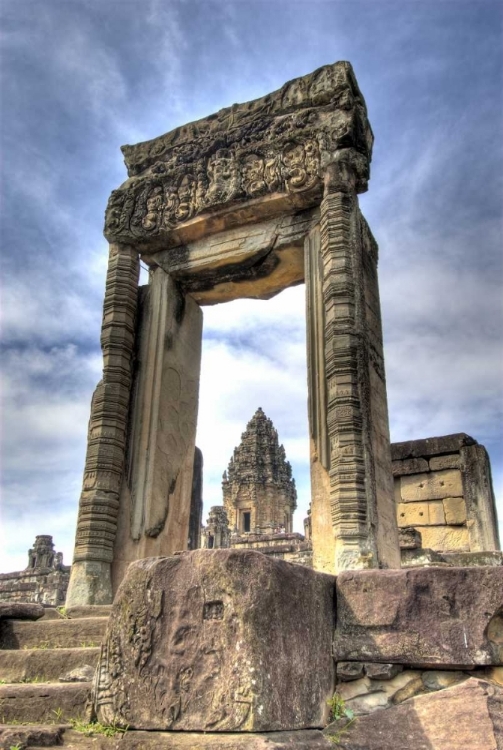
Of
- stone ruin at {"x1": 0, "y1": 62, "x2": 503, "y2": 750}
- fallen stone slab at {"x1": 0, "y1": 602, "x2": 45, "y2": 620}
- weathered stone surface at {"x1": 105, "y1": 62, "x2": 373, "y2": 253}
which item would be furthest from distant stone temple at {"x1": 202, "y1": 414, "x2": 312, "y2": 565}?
fallen stone slab at {"x1": 0, "y1": 602, "x2": 45, "y2": 620}

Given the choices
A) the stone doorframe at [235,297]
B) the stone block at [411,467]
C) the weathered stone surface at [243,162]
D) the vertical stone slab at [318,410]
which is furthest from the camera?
the stone block at [411,467]

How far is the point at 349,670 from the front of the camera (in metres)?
3.69

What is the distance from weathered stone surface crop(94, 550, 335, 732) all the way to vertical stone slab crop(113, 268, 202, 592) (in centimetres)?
322

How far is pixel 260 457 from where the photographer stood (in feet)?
133

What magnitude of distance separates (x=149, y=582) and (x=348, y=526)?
2456mm

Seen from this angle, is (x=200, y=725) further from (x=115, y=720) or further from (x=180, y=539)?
(x=180, y=539)

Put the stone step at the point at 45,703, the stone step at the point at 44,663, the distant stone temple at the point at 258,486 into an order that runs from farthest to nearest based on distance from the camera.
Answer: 1. the distant stone temple at the point at 258,486
2. the stone step at the point at 44,663
3. the stone step at the point at 45,703

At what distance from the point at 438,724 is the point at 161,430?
179 inches

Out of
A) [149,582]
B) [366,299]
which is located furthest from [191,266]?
[149,582]

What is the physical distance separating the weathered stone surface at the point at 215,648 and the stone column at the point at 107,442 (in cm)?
303

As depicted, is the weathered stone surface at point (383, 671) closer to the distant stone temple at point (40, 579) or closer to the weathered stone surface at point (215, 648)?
the weathered stone surface at point (215, 648)

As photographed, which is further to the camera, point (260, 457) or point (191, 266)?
point (260, 457)

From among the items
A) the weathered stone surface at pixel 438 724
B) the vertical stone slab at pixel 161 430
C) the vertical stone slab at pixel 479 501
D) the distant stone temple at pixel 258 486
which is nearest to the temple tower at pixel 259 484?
the distant stone temple at pixel 258 486

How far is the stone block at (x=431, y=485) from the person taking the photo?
11.5m
